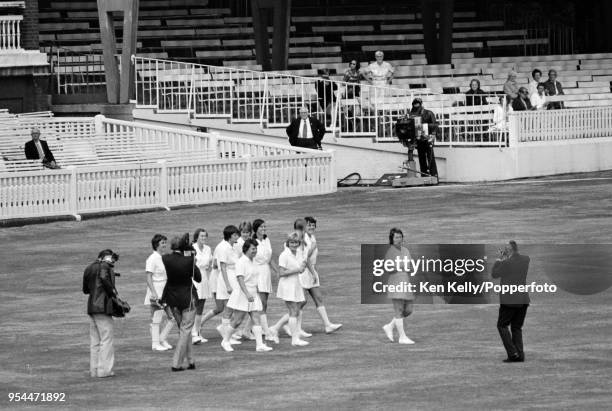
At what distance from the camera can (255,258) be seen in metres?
19.5

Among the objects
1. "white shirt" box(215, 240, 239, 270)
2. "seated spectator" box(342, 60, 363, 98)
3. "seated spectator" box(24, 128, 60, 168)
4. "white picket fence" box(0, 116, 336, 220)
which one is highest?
"seated spectator" box(342, 60, 363, 98)

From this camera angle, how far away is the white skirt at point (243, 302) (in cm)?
1927

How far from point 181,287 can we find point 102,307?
862 millimetres

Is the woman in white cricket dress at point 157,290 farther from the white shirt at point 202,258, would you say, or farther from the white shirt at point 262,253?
the white shirt at point 262,253

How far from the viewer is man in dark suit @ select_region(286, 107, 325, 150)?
1359 inches

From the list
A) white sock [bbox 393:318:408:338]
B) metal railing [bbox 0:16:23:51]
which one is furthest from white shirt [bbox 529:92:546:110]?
white sock [bbox 393:318:408:338]

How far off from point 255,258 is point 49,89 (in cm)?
2166

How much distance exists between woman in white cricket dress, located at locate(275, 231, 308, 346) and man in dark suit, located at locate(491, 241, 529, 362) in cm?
249

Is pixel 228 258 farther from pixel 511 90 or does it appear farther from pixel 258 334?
pixel 511 90

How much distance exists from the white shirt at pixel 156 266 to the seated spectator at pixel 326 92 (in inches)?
702

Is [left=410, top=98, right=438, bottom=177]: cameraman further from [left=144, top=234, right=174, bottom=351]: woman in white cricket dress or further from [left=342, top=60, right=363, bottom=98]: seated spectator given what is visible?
[left=144, top=234, right=174, bottom=351]: woman in white cricket dress

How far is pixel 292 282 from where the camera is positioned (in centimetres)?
1966

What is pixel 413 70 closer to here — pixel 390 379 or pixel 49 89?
pixel 49 89

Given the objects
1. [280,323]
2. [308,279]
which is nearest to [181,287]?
[280,323]
